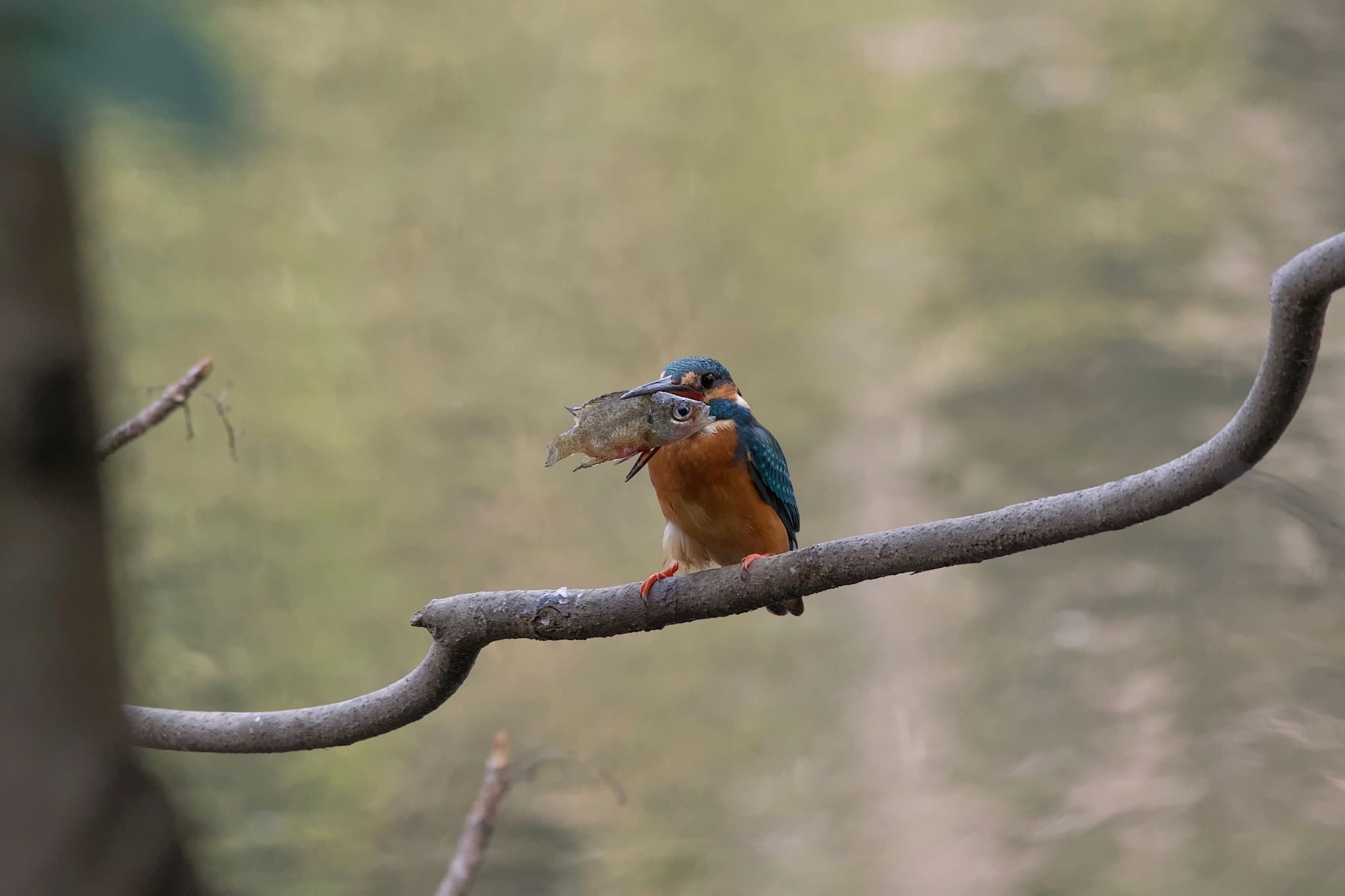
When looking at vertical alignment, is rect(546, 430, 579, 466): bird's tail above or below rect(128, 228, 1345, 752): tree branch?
above

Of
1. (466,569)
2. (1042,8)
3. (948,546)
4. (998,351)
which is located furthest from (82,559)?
(1042,8)

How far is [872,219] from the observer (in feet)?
14.5

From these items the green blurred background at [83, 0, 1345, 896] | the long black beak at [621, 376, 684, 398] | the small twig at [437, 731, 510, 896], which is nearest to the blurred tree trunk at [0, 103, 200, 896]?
the long black beak at [621, 376, 684, 398]

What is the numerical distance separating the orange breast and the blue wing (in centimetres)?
2

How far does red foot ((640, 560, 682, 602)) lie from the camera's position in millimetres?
1468

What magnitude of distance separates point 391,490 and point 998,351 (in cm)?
227

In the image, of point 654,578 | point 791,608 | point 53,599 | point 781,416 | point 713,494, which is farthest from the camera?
point 781,416

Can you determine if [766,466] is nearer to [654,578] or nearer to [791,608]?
[791,608]

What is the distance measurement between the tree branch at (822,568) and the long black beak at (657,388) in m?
0.26

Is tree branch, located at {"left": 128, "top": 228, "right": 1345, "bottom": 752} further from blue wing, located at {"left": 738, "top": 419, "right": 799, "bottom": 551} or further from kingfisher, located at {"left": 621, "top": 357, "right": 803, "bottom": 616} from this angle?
blue wing, located at {"left": 738, "top": 419, "right": 799, "bottom": 551}

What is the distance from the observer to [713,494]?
1853mm

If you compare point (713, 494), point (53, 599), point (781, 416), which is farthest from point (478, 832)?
point (781, 416)

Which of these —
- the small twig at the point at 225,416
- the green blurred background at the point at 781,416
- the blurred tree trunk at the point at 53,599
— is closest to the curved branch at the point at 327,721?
the small twig at the point at 225,416

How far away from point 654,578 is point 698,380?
0.44 m
